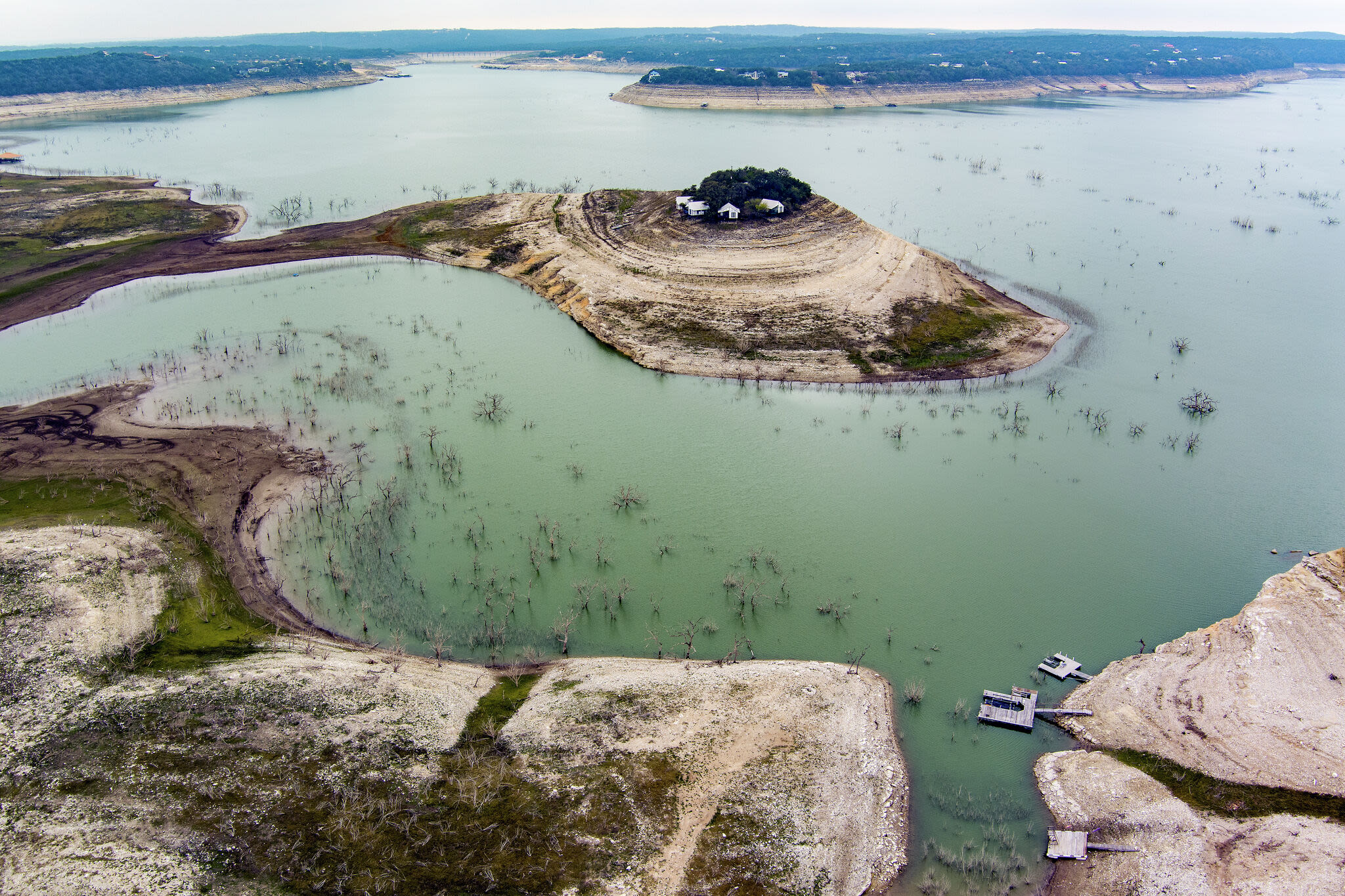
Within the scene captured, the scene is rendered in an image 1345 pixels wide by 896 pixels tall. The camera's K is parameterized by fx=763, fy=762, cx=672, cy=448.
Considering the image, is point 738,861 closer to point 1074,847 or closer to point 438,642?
point 1074,847

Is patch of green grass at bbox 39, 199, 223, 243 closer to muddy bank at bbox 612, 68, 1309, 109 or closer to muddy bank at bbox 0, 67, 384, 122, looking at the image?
muddy bank at bbox 0, 67, 384, 122

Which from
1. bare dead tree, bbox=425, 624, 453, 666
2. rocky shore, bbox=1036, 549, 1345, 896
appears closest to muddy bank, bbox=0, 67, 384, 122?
bare dead tree, bbox=425, 624, 453, 666

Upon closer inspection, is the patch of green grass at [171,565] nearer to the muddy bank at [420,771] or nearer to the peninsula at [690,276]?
the muddy bank at [420,771]

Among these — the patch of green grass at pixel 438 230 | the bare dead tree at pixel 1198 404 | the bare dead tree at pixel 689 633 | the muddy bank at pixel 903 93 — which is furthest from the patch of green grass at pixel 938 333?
the muddy bank at pixel 903 93

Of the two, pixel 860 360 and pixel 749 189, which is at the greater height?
pixel 749 189

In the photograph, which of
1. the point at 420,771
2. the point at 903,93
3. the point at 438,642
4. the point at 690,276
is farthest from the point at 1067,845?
the point at 903,93

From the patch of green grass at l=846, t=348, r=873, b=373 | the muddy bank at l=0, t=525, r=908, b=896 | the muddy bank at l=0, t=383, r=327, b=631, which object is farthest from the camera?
the patch of green grass at l=846, t=348, r=873, b=373

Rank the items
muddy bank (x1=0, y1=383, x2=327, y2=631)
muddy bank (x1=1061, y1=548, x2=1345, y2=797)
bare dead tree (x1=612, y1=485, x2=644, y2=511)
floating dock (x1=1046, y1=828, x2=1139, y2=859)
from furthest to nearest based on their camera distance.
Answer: bare dead tree (x1=612, y1=485, x2=644, y2=511) → muddy bank (x1=0, y1=383, x2=327, y2=631) → muddy bank (x1=1061, y1=548, x2=1345, y2=797) → floating dock (x1=1046, y1=828, x2=1139, y2=859)
